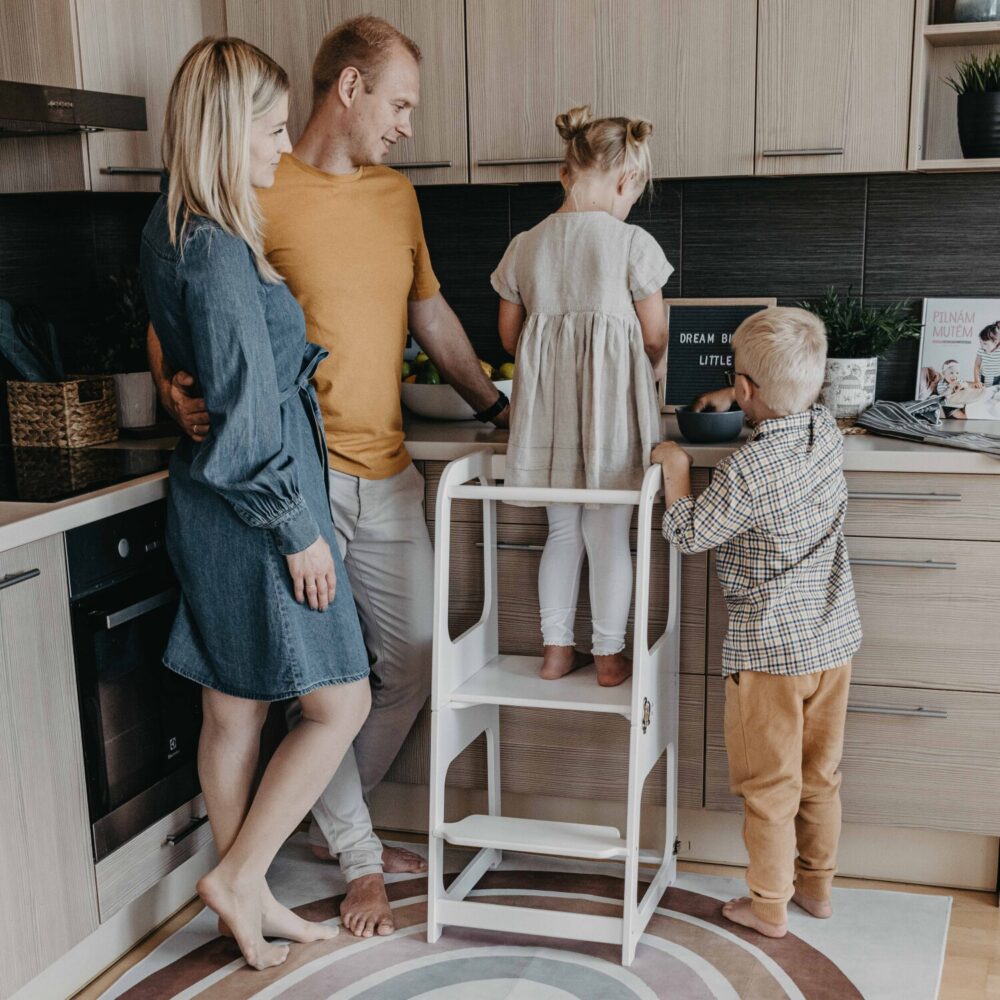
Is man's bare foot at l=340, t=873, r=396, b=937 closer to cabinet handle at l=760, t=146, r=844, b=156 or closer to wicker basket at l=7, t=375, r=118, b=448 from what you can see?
wicker basket at l=7, t=375, r=118, b=448

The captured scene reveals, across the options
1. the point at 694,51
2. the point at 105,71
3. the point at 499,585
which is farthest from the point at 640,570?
the point at 105,71

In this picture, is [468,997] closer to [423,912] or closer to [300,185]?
[423,912]

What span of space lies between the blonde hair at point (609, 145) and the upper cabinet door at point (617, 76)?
36cm

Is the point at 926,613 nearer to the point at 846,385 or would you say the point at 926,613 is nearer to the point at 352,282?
the point at 846,385

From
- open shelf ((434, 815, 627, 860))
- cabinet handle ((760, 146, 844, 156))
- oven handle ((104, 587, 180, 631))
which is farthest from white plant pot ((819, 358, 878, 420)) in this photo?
oven handle ((104, 587, 180, 631))

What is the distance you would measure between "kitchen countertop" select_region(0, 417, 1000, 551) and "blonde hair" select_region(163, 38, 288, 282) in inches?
18.8

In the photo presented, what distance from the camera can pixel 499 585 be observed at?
249 centimetres

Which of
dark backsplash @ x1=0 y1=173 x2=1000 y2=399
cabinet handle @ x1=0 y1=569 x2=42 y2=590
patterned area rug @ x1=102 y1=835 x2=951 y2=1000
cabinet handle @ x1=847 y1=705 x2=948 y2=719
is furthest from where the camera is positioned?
dark backsplash @ x1=0 y1=173 x2=1000 y2=399

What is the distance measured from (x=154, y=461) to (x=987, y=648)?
5.28 ft

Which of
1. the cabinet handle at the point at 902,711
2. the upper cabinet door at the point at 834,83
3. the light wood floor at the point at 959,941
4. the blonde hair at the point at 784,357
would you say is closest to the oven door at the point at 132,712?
the light wood floor at the point at 959,941

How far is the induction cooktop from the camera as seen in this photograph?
2039 mm

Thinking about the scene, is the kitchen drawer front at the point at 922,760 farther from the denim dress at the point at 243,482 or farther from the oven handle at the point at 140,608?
the oven handle at the point at 140,608

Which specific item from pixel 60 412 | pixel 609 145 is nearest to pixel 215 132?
pixel 609 145

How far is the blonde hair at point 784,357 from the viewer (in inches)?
81.1
